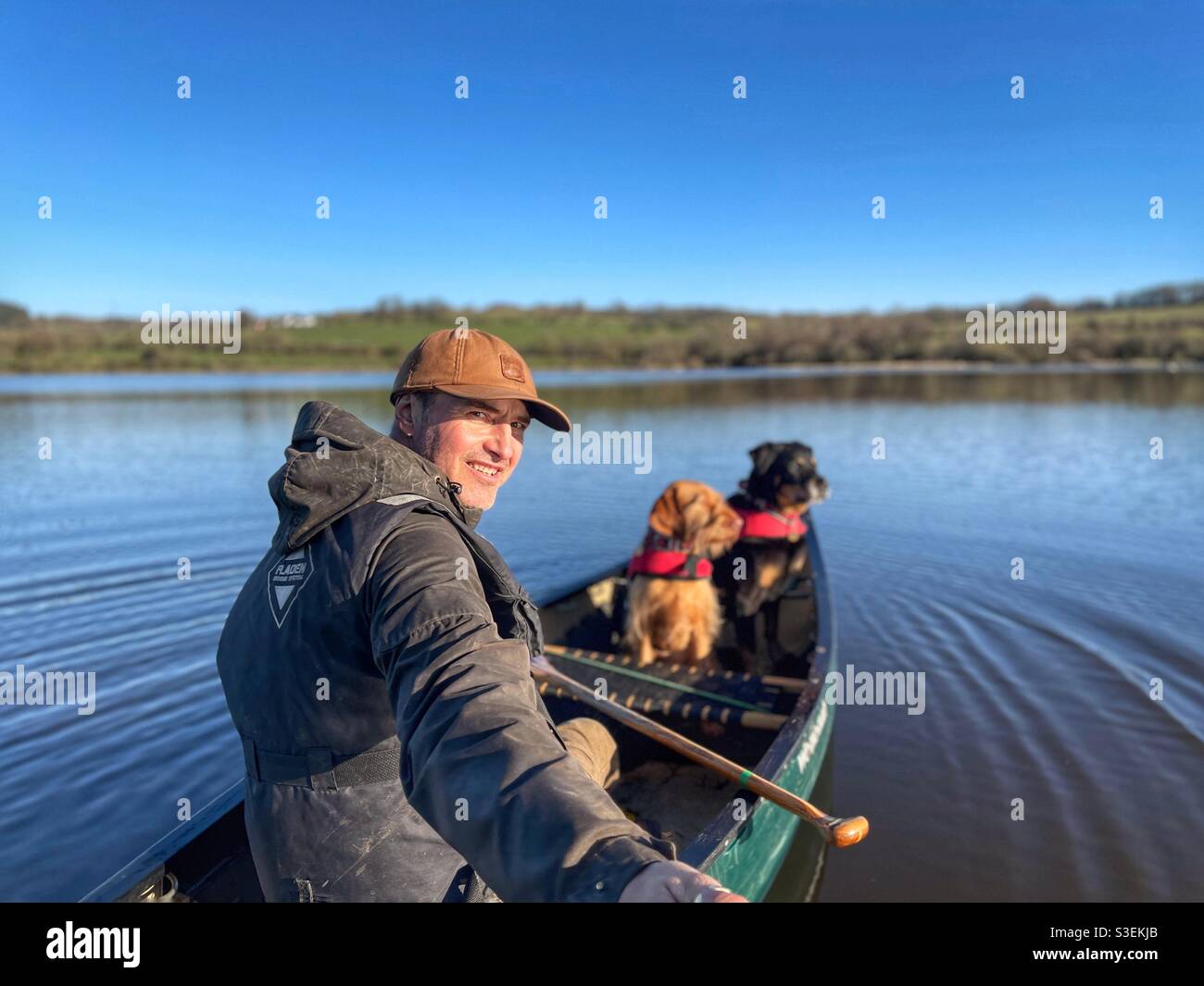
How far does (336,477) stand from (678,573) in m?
4.57

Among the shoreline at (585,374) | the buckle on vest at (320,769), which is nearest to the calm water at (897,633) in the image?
the buckle on vest at (320,769)

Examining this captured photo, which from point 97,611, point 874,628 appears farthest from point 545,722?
point 97,611

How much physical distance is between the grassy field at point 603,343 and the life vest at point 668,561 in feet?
195

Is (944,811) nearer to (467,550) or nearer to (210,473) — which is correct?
(467,550)

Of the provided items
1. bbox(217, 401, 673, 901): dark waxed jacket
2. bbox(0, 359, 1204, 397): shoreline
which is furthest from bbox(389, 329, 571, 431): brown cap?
bbox(0, 359, 1204, 397): shoreline

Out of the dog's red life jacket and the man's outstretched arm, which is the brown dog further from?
the man's outstretched arm

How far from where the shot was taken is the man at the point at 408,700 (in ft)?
4.94

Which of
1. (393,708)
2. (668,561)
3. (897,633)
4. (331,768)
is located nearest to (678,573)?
(668,561)

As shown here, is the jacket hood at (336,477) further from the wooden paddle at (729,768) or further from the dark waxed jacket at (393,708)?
the wooden paddle at (729,768)

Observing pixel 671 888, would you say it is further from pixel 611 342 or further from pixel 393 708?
pixel 611 342

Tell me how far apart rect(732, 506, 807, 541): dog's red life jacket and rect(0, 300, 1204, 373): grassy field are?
191 feet

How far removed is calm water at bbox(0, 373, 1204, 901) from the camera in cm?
526
